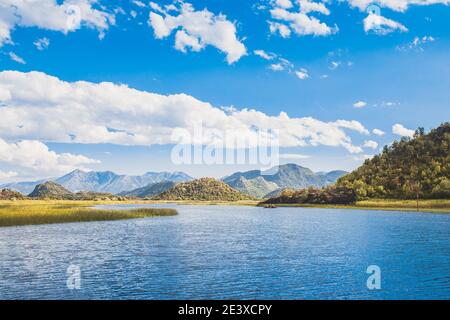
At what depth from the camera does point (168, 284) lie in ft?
153

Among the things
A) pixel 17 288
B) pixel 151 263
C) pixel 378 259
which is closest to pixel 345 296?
pixel 378 259

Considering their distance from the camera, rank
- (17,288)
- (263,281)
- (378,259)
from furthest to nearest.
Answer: (378,259)
(263,281)
(17,288)

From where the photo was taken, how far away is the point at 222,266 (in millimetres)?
56625

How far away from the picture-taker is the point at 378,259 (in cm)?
6391

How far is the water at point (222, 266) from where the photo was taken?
Answer: 4338 cm

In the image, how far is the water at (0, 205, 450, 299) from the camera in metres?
43.4

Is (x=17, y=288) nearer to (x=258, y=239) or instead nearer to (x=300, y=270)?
(x=300, y=270)

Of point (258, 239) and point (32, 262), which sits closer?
point (32, 262)
